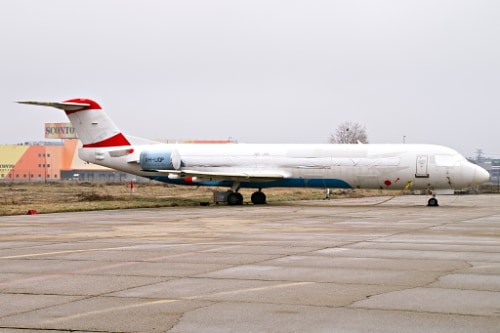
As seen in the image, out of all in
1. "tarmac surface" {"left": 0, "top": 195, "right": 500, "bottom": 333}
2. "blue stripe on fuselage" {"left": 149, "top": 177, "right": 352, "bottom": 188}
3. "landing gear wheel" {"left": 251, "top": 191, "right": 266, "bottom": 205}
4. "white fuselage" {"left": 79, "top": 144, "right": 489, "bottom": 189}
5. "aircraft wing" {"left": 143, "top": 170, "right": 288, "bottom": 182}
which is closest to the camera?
"tarmac surface" {"left": 0, "top": 195, "right": 500, "bottom": 333}

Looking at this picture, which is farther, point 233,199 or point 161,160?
point 161,160

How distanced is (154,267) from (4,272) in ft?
7.96

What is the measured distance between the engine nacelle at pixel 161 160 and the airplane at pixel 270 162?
5 cm

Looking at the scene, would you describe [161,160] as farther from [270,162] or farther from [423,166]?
[423,166]

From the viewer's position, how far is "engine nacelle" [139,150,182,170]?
129 ft

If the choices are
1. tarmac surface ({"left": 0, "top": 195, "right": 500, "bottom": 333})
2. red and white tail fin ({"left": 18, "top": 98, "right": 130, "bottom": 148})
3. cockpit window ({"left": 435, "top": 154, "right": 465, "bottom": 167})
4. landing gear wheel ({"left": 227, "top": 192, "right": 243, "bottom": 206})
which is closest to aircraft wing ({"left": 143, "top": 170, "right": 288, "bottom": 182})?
landing gear wheel ({"left": 227, "top": 192, "right": 243, "bottom": 206})

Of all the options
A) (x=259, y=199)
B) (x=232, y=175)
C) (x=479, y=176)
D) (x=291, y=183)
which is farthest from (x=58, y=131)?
(x=479, y=176)

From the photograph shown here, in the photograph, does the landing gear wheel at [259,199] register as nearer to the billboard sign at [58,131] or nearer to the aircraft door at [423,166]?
the aircraft door at [423,166]

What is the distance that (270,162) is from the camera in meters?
38.8

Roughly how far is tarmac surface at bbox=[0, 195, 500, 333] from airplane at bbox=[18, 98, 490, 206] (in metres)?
15.3

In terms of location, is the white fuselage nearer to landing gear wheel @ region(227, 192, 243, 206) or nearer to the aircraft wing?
the aircraft wing

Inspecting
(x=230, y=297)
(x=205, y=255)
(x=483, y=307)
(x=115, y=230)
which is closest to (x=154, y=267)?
(x=205, y=255)

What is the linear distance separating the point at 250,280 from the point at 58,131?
144 m

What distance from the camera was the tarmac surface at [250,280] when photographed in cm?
844
